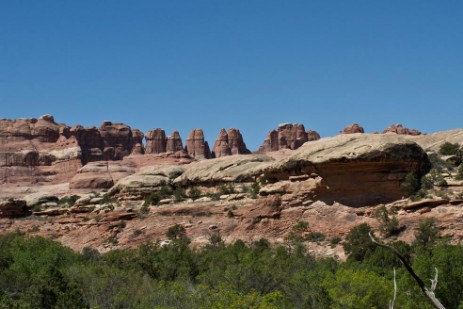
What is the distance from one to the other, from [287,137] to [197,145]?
63.9 feet

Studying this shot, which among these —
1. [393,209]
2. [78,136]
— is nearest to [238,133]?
[78,136]

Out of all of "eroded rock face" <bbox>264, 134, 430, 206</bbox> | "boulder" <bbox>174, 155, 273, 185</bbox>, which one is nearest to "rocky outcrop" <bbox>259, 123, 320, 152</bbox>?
"boulder" <bbox>174, 155, 273, 185</bbox>

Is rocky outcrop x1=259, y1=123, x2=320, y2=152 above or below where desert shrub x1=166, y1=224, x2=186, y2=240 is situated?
above

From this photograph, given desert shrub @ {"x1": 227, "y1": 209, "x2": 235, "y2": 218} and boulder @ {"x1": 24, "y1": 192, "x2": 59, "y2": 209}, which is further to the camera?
boulder @ {"x1": 24, "y1": 192, "x2": 59, "y2": 209}

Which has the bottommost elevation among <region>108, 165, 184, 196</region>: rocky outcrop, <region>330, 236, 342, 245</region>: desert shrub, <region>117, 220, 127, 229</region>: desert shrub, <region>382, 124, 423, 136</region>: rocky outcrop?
<region>330, 236, 342, 245</region>: desert shrub

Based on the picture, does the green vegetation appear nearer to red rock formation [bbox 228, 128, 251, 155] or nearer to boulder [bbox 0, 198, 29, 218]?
boulder [bbox 0, 198, 29, 218]

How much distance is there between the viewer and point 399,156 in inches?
1763

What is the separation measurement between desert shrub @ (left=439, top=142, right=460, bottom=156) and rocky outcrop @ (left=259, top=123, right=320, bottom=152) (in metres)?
73.2

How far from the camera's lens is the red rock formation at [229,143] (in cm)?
12975

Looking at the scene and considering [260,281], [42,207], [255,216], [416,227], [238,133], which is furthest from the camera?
[238,133]

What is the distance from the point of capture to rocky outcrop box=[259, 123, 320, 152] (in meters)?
128

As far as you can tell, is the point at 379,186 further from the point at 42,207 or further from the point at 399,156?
the point at 42,207

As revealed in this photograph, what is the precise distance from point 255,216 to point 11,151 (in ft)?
253

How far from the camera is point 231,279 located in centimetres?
2691
